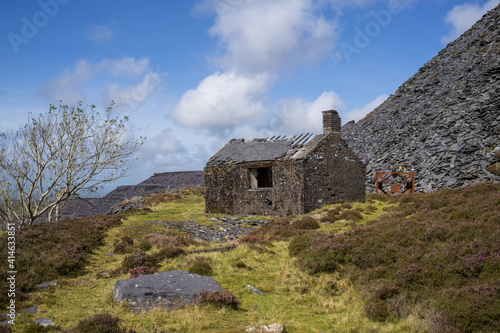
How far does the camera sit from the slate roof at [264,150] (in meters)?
27.9

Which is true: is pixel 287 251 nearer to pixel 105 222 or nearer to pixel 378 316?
pixel 378 316

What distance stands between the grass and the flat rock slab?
0.36m

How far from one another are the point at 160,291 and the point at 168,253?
530 centimetres

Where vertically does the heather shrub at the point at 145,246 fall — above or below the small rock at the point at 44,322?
above

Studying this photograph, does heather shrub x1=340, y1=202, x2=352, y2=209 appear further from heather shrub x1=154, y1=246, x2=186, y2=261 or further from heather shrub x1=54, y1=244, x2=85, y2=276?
heather shrub x1=54, y1=244, x2=85, y2=276

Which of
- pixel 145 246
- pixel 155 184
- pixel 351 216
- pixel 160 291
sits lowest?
pixel 160 291

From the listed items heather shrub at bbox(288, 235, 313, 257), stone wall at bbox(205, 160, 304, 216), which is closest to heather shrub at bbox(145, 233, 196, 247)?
heather shrub at bbox(288, 235, 313, 257)

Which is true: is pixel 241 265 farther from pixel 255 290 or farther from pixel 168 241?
pixel 168 241

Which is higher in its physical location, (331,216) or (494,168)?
(494,168)

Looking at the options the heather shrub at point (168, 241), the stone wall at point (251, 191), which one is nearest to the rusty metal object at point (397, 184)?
the stone wall at point (251, 191)

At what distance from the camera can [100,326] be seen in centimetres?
804

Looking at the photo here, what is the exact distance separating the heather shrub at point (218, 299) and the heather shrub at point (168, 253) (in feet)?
17.7

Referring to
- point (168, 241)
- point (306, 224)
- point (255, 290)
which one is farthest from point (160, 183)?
point (255, 290)

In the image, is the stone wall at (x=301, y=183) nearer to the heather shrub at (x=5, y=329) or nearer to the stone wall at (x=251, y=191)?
the stone wall at (x=251, y=191)
